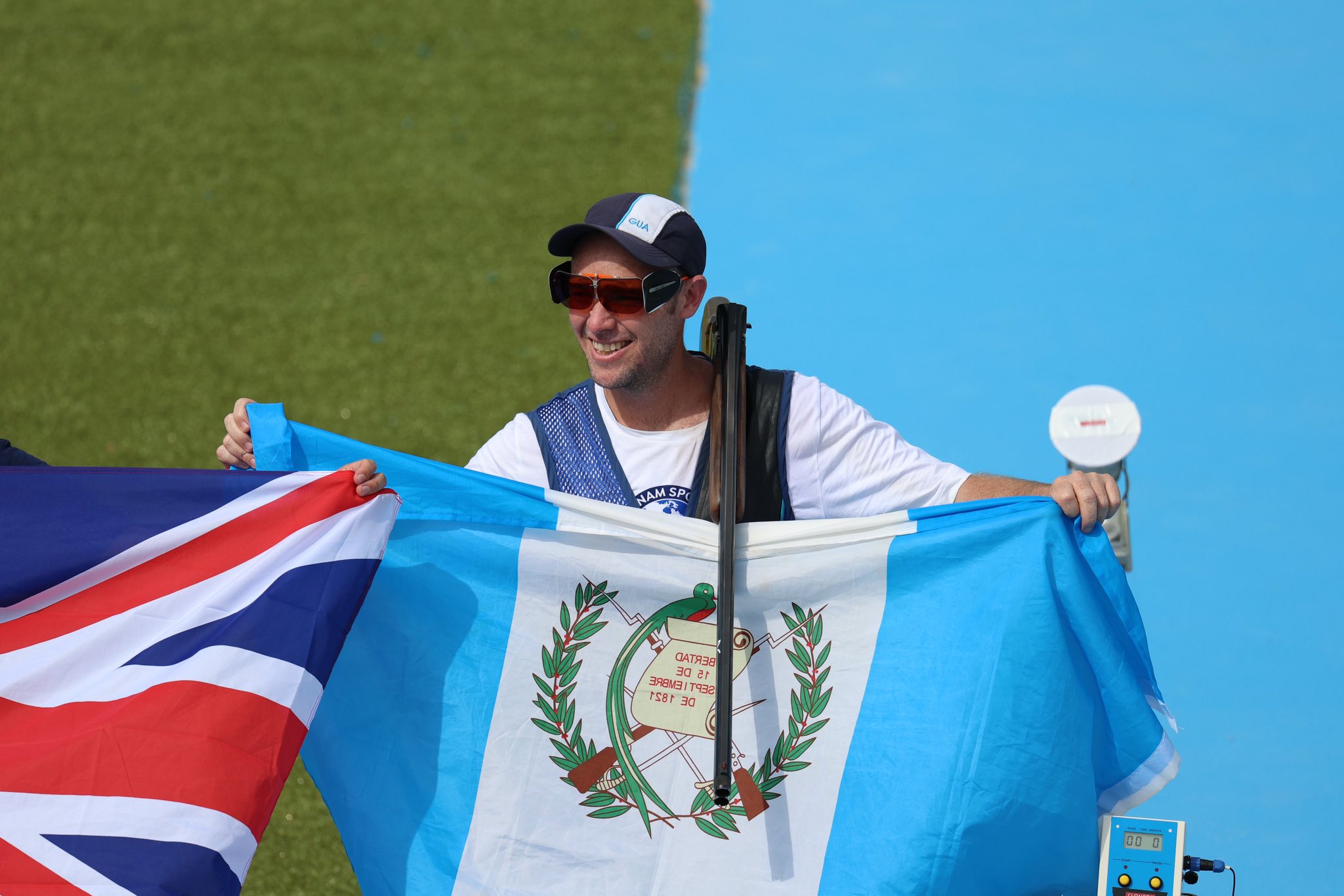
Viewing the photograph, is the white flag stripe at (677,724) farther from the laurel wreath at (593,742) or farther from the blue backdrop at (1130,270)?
the blue backdrop at (1130,270)

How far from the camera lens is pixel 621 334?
9.08 feet

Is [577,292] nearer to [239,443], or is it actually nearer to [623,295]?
[623,295]

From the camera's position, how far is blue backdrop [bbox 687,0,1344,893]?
15.5ft

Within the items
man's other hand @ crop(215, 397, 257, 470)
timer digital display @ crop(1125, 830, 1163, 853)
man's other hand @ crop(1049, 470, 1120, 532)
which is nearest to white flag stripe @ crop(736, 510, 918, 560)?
man's other hand @ crop(1049, 470, 1120, 532)

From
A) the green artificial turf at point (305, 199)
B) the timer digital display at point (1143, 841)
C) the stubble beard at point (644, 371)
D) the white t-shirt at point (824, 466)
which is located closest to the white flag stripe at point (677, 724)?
the white t-shirt at point (824, 466)

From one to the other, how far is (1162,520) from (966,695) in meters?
2.97

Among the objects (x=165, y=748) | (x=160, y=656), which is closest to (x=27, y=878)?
(x=165, y=748)

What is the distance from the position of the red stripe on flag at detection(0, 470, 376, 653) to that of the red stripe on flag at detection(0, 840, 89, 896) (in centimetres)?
43

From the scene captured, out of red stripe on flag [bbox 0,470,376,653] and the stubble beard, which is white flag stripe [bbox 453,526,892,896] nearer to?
the stubble beard

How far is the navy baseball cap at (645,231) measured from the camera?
2.77m

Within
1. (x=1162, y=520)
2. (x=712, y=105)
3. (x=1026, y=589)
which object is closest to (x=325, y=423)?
(x=712, y=105)

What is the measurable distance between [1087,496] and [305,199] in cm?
542

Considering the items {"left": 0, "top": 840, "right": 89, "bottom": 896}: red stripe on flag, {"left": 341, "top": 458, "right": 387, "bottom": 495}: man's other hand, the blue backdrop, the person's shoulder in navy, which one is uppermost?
the blue backdrop

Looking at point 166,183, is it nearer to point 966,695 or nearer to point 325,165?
point 325,165
